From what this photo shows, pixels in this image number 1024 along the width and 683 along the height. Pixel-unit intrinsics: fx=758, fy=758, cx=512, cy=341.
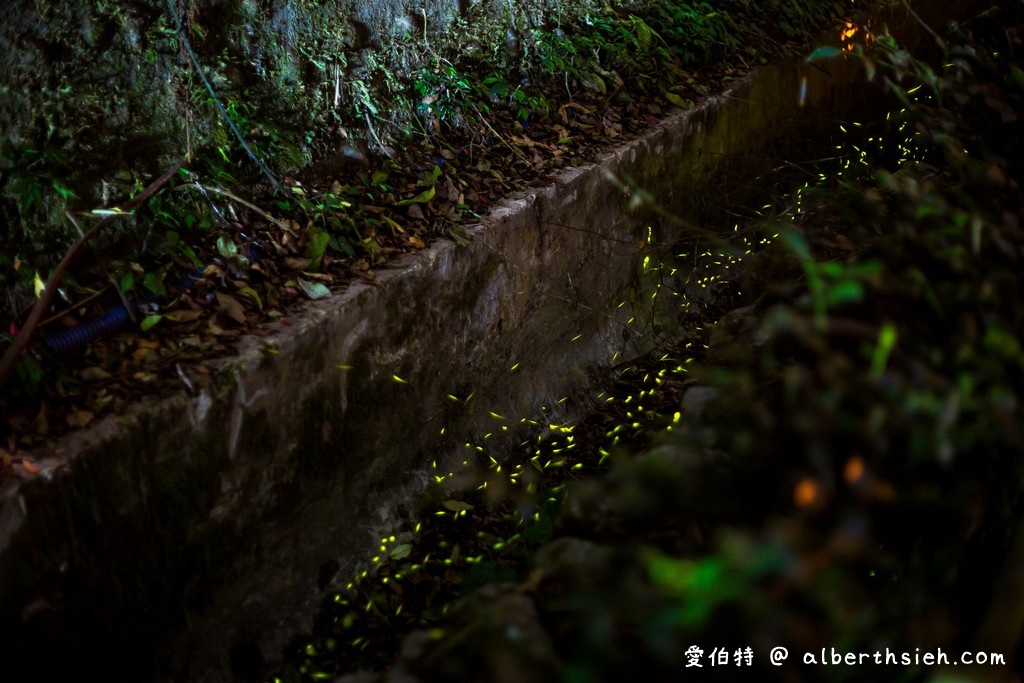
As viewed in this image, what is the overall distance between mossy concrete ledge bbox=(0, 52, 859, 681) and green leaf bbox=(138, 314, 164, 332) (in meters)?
0.33

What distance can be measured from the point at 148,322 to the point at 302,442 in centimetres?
67

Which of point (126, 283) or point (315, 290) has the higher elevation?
point (126, 283)

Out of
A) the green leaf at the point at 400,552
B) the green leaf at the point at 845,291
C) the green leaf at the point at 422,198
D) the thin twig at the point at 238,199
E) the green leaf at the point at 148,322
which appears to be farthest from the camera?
the green leaf at the point at 422,198

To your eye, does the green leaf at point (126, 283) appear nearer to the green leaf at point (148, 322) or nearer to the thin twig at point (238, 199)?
the green leaf at point (148, 322)

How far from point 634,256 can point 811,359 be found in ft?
9.27

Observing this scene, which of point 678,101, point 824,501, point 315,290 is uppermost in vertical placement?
point 678,101

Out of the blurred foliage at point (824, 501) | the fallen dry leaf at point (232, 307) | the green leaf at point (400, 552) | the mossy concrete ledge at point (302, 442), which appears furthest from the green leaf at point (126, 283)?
the blurred foliage at point (824, 501)

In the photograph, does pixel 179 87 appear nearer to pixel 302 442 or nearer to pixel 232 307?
pixel 232 307

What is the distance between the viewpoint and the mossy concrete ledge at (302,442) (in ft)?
7.30

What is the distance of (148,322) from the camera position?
103 inches

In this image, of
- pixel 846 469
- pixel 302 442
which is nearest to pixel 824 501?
pixel 846 469

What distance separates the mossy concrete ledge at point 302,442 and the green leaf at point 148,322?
332mm

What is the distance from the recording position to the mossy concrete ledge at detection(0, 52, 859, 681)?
7.30ft

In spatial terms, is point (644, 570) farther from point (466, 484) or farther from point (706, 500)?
point (466, 484)
